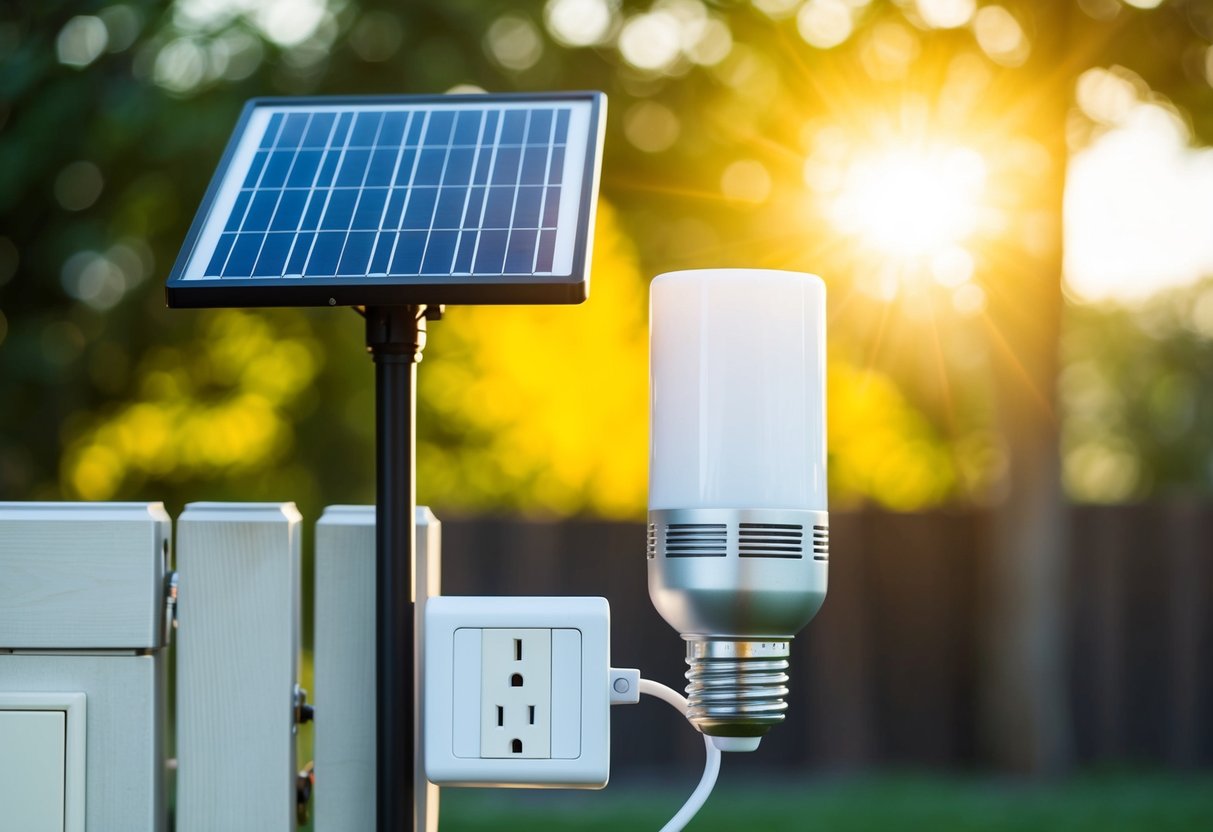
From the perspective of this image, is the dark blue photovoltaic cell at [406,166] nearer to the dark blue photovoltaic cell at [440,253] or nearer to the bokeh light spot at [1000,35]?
the dark blue photovoltaic cell at [440,253]

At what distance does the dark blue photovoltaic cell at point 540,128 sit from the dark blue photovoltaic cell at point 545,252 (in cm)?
29

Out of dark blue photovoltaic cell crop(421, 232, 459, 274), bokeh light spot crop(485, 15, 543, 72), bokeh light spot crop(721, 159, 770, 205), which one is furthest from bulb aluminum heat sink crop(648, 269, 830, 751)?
bokeh light spot crop(721, 159, 770, 205)

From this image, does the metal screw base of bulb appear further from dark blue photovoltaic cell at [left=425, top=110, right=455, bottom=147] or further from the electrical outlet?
dark blue photovoltaic cell at [left=425, top=110, right=455, bottom=147]

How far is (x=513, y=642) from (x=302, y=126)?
33.5 inches

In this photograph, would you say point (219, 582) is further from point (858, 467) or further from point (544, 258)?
point (858, 467)

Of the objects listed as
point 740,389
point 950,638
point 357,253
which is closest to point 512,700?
point 740,389

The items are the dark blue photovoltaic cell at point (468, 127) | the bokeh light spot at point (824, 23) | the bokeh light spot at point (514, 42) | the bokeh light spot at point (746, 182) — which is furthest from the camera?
the bokeh light spot at point (746, 182)

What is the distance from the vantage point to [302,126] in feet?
6.73

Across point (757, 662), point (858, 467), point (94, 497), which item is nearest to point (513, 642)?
point (757, 662)

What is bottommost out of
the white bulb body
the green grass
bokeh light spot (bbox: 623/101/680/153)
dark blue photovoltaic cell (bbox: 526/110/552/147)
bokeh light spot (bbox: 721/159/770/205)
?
the green grass

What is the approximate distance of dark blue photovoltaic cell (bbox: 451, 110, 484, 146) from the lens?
6.54 ft

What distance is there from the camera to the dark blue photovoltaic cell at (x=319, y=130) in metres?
2.01

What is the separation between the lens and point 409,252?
170cm

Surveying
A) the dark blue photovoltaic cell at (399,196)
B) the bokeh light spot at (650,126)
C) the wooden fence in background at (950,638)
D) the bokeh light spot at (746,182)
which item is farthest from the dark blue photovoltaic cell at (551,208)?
the bokeh light spot at (746,182)
